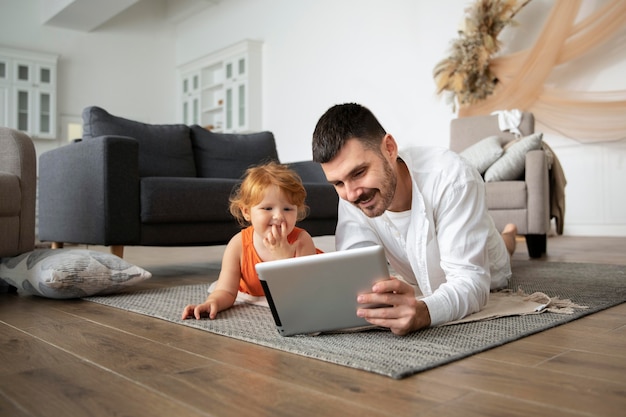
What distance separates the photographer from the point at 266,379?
2.99ft

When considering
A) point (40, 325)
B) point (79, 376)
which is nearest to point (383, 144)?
point (79, 376)

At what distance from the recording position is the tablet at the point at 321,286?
3.56 ft

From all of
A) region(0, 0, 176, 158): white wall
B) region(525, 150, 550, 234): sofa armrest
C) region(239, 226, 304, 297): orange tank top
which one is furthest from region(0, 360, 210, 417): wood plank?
region(0, 0, 176, 158): white wall

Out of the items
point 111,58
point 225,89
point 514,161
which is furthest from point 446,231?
point 111,58

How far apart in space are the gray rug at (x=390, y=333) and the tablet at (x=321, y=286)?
0.04 meters

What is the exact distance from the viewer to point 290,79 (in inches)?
272

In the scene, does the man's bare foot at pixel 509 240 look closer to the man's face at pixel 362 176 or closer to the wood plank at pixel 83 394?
the man's face at pixel 362 176

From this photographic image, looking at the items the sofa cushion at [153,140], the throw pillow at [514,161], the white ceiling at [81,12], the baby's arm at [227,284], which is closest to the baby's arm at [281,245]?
the baby's arm at [227,284]

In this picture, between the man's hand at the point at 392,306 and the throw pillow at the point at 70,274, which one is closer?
the man's hand at the point at 392,306

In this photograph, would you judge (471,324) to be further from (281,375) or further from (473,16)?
(473,16)

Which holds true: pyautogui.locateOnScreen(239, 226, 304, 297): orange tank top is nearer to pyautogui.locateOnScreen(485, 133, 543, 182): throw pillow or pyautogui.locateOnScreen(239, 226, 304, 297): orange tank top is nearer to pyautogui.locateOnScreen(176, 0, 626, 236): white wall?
pyautogui.locateOnScreen(485, 133, 543, 182): throw pillow

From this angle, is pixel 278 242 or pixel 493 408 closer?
pixel 493 408

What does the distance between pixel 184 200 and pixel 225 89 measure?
530 cm

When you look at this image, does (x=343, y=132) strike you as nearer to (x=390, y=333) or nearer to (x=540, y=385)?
(x=390, y=333)
